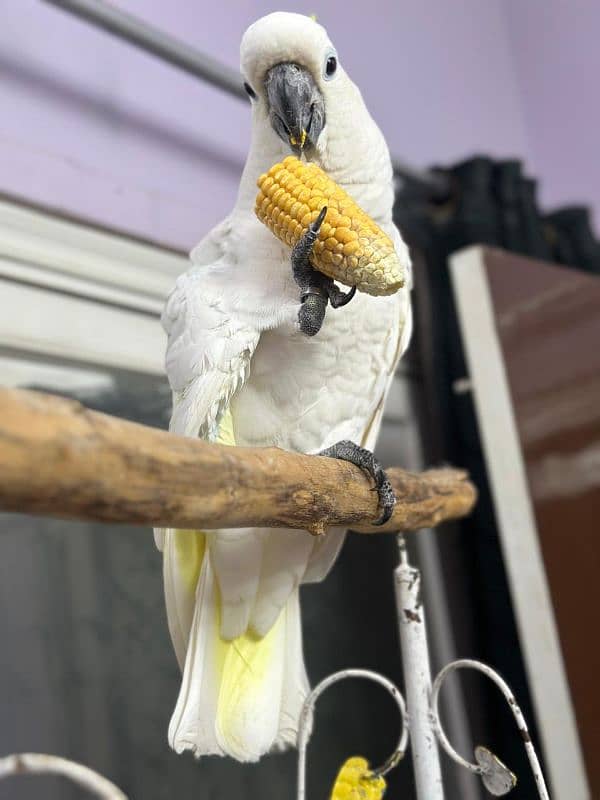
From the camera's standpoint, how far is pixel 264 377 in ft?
3.01

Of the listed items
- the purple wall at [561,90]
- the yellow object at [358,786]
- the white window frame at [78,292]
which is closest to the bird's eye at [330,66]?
the white window frame at [78,292]

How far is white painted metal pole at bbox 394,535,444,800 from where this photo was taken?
792 mm

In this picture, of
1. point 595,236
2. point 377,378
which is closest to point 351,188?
point 377,378

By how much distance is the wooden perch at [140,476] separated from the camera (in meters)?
0.48

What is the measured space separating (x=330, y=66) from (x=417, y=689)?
75cm

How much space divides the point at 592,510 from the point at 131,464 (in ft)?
4.30

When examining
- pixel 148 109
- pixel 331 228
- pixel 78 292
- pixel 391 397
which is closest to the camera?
pixel 331 228

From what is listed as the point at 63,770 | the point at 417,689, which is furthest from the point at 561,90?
the point at 63,770

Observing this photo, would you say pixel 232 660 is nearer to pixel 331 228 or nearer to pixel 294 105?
pixel 331 228

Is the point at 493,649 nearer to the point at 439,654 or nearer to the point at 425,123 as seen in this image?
the point at 439,654

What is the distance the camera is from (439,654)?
177cm

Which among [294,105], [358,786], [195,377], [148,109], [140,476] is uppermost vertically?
[148,109]

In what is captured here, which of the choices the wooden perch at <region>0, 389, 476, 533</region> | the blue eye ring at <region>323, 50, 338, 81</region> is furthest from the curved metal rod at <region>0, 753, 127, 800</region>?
the blue eye ring at <region>323, 50, 338, 81</region>

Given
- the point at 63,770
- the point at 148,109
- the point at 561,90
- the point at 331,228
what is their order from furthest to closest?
the point at 561,90, the point at 148,109, the point at 331,228, the point at 63,770
